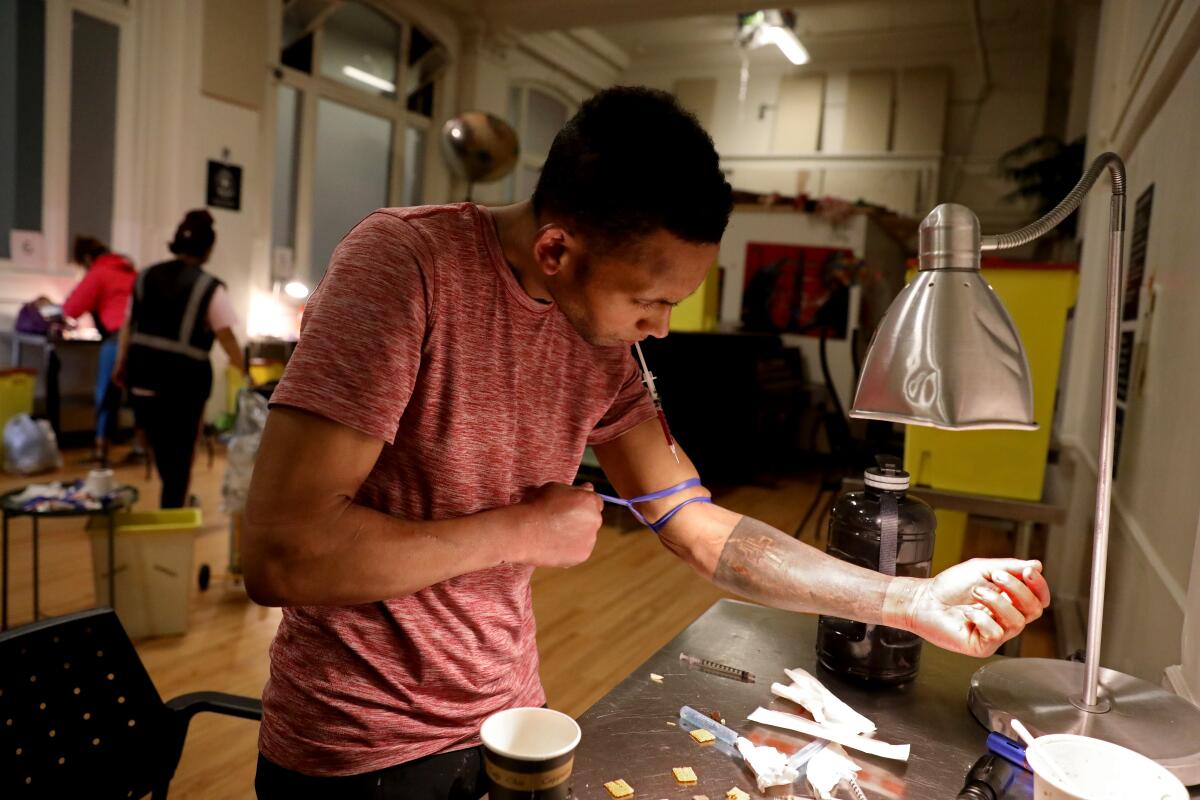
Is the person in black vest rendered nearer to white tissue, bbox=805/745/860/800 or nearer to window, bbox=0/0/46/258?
window, bbox=0/0/46/258

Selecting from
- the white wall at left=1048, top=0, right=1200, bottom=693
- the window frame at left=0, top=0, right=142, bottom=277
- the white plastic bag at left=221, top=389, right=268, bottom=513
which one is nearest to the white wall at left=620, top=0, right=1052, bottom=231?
the window frame at left=0, top=0, right=142, bottom=277

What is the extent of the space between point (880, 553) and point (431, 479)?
0.67 metres

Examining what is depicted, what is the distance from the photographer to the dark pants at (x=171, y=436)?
367 centimetres

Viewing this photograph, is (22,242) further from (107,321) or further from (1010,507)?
(1010,507)

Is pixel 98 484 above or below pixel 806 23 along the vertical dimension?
below

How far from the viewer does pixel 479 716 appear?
105cm

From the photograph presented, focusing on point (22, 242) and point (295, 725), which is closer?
point (295, 725)

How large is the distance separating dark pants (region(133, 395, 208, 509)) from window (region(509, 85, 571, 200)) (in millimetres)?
6602

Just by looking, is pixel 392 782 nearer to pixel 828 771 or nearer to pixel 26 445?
pixel 828 771

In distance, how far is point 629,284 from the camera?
3.19ft

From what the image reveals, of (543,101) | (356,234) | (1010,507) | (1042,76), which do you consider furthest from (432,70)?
(356,234)

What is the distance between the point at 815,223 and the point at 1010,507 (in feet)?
17.2

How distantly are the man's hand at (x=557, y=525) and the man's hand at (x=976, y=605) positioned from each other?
0.41 m

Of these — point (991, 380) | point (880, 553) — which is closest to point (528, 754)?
point (991, 380)
